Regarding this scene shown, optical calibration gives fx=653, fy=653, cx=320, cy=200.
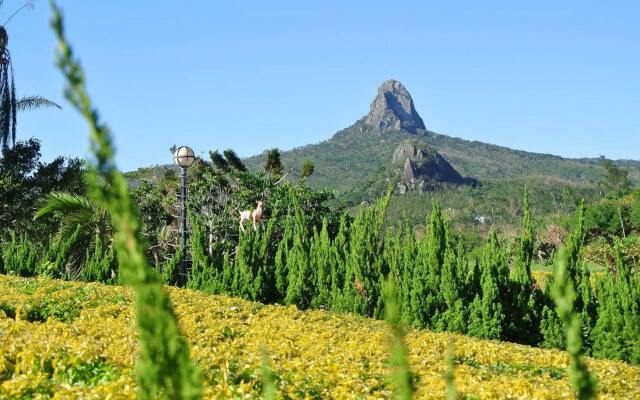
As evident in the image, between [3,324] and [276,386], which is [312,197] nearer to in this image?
[3,324]

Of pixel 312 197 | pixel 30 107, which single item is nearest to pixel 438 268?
pixel 312 197

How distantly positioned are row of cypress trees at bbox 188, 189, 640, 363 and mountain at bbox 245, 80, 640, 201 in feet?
245

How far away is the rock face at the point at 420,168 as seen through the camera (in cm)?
10562

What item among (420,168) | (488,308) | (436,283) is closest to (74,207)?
(436,283)

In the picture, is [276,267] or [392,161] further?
[392,161]

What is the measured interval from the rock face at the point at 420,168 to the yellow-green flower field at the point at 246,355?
95163 millimetres

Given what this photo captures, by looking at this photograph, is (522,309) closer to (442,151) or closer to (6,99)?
(6,99)

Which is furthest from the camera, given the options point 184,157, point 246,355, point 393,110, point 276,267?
point 393,110

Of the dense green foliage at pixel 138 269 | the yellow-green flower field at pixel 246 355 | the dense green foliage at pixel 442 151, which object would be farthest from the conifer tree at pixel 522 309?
the dense green foliage at pixel 442 151

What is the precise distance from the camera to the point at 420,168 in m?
109

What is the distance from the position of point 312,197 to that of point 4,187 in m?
8.66

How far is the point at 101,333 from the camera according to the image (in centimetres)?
638

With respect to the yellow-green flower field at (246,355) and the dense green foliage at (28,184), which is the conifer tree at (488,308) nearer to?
the yellow-green flower field at (246,355)

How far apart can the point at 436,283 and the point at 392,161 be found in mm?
107694
